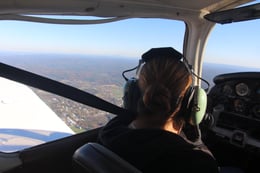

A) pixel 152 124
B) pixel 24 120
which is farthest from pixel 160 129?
pixel 24 120

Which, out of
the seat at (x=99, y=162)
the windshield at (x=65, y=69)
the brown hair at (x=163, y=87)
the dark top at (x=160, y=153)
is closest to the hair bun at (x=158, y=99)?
the brown hair at (x=163, y=87)

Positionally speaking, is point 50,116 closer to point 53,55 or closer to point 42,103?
point 42,103

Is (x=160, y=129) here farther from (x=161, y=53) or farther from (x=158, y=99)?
(x=161, y=53)

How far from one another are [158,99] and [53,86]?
0.60 meters

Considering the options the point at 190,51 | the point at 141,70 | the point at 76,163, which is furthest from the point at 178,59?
the point at 190,51

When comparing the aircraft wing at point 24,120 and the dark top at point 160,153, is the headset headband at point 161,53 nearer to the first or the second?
the dark top at point 160,153

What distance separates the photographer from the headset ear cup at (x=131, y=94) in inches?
50.8

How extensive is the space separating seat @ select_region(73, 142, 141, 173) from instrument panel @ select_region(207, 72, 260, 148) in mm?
1286

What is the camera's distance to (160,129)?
1.01 m

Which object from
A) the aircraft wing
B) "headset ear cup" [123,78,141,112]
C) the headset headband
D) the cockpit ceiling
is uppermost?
the cockpit ceiling

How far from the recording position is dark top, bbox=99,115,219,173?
0.93 m

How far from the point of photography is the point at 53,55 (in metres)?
1.83

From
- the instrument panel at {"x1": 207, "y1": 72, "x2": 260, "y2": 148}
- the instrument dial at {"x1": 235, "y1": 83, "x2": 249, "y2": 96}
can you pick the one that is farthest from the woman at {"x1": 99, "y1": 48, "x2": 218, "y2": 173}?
the instrument dial at {"x1": 235, "y1": 83, "x2": 249, "y2": 96}

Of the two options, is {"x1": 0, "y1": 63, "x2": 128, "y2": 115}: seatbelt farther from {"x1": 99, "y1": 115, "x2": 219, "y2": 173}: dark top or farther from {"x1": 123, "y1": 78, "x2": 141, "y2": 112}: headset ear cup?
{"x1": 99, "y1": 115, "x2": 219, "y2": 173}: dark top
